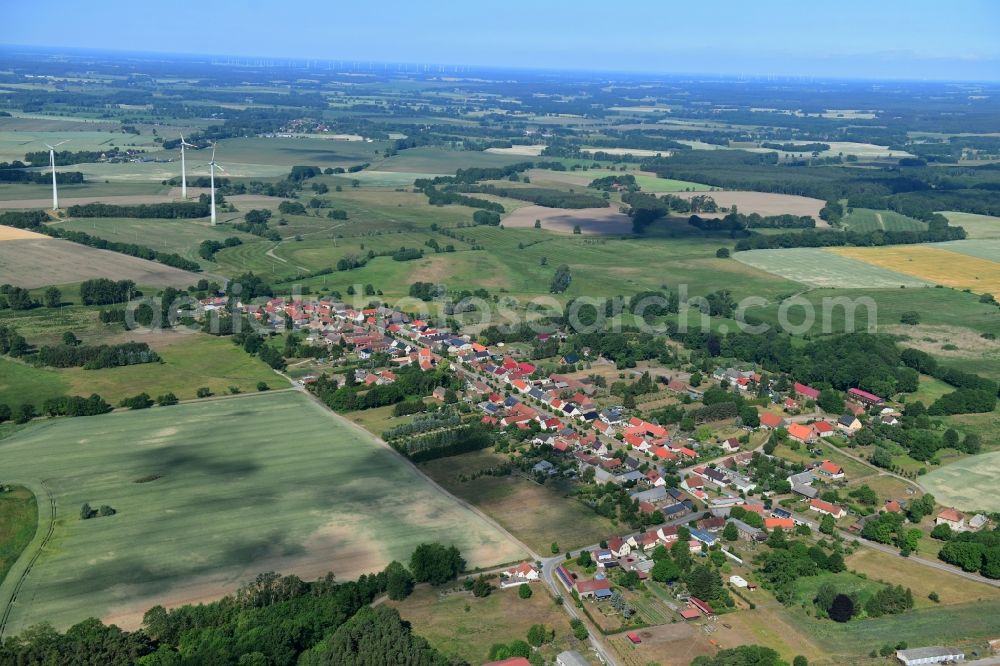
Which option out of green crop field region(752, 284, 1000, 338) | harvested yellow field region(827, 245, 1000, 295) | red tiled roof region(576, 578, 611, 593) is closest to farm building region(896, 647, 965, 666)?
red tiled roof region(576, 578, 611, 593)

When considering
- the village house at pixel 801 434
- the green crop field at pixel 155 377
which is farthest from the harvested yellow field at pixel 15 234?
the village house at pixel 801 434

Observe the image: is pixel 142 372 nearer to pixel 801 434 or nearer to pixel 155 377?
pixel 155 377

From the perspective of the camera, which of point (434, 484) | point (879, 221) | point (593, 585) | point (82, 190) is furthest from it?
point (82, 190)

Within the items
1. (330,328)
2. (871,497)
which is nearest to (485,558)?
(871,497)

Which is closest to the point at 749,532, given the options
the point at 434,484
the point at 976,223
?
the point at 434,484

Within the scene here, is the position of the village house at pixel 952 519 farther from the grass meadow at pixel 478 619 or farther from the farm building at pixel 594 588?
the grass meadow at pixel 478 619

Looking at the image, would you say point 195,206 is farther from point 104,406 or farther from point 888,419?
point 888,419

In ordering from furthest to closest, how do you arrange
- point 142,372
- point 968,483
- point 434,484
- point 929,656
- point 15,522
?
point 142,372 < point 968,483 < point 434,484 < point 15,522 < point 929,656

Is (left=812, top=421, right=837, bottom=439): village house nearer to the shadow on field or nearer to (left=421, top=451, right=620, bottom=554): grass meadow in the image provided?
(left=421, top=451, right=620, bottom=554): grass meadow
